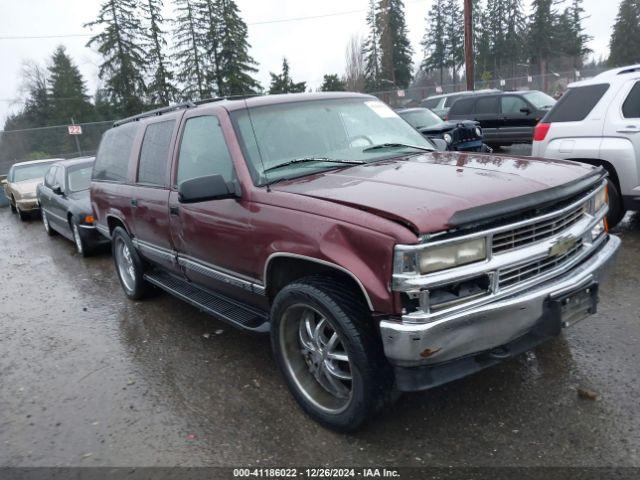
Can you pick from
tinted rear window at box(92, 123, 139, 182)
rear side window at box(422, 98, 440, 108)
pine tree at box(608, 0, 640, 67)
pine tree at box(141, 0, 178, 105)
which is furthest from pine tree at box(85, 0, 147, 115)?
pine tree at box(608, 0, 640, 67)

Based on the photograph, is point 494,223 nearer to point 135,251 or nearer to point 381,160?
point 381,160

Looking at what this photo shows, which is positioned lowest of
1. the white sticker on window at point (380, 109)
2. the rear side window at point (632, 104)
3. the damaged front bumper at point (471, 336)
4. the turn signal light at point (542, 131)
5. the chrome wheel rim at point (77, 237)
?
the chrome wheel rim at point (77, 237)

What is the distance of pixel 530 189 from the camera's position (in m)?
2.71

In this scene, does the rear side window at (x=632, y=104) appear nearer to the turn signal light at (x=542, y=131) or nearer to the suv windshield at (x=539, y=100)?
the turn signal light at (x=542, y=131)

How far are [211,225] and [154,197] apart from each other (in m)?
1.08

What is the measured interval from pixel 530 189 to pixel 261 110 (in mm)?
2000

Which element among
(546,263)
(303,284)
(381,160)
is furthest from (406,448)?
(381,160)

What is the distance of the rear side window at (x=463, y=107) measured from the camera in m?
14.7

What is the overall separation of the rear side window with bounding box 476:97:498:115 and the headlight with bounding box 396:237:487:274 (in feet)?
41.9

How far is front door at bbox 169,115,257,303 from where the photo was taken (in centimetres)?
344

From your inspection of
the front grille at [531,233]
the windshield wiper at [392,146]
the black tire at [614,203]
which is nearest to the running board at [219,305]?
the windshield wiper at [392,146]

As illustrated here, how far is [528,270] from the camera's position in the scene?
268cm

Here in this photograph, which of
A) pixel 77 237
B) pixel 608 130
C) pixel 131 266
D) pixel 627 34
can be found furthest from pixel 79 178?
pixel 627 34

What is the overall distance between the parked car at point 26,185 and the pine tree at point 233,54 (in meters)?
28.4
